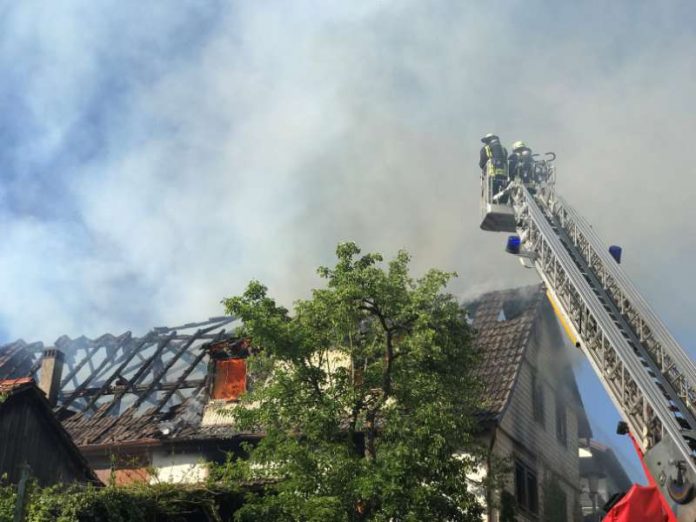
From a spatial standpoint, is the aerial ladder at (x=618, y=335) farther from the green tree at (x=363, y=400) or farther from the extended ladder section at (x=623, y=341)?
the green tree at (x=363, y=400)

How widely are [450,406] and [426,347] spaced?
1029mm

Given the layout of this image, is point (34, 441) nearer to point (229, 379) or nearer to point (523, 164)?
point (229, 379)

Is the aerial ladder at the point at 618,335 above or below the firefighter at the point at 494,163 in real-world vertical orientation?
below

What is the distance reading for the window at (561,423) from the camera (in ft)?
71.9

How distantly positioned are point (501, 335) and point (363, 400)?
711 cm

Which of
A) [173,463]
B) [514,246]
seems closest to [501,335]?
[514,246]

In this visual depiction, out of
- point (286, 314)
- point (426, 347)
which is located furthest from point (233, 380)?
point (426, 347)

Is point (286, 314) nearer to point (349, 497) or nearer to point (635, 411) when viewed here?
point (349, 497)

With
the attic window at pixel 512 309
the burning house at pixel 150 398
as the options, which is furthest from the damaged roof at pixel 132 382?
the attic window at pixel 512 309

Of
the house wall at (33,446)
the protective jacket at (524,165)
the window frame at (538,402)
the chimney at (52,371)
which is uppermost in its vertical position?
the chimney at (52,371)

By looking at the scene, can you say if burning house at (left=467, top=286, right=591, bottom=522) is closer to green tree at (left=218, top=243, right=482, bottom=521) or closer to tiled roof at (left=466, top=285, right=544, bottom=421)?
tiled roof at (left=466, top=285, right=544, bottom=421)

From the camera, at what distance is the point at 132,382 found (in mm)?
25453

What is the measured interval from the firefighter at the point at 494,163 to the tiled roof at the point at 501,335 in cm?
328

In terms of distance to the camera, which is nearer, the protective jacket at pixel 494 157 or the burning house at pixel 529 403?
the burning house at pixel 529 403
